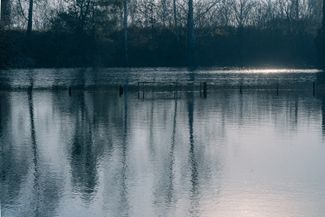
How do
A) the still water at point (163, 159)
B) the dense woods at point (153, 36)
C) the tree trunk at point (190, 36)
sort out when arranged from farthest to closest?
the tree trunk at point (190, 36) < the dense woods at point (153, 36) < the still water at point (163, 159)

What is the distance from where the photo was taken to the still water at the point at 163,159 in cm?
1222

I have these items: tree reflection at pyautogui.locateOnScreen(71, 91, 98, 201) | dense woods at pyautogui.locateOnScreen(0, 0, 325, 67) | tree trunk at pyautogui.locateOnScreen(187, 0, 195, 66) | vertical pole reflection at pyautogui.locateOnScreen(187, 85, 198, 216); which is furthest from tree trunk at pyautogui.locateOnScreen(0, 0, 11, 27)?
vertical pole reflection at pyautogui.locateOnScreen(187, 85, 198, 216)

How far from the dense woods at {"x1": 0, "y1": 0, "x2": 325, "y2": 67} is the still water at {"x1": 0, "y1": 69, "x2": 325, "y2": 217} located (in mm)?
39338

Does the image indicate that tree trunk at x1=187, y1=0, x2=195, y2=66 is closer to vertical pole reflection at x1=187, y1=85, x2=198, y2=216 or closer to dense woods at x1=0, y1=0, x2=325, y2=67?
dense woods at x1=0, y1=0, x2=325, y2=67

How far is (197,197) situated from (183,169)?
2930mm

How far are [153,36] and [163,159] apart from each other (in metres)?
62.0

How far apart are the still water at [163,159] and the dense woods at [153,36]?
129 ft

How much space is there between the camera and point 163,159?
1695 centimetres

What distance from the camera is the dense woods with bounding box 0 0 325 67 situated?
239 feet

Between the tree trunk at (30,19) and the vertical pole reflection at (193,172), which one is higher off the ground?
the tree trunk at (30,19)

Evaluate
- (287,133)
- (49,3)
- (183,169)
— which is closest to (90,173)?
(183,169)

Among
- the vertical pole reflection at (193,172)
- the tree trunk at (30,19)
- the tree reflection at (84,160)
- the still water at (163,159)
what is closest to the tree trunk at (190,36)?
the tree trunk at (30,19)

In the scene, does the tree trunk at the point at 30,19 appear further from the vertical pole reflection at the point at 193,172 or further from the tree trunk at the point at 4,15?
the vertical pole reflection at the point at 193,172

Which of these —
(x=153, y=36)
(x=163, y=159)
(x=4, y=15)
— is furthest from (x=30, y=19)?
(x=163, y=159)
